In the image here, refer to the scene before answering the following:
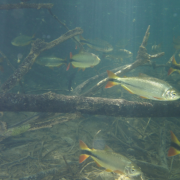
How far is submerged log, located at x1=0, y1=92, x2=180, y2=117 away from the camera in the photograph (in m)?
3.00

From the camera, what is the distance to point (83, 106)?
10.2ft

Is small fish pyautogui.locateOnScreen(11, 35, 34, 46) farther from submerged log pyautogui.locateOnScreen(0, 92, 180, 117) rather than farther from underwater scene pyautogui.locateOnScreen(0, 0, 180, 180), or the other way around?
submerged log pyautogui.locateOnScreen(0, 92, 180, 117)

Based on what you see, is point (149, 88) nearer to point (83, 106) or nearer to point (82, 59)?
point (83, 106)

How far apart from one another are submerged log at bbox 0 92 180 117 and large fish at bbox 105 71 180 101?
795mm

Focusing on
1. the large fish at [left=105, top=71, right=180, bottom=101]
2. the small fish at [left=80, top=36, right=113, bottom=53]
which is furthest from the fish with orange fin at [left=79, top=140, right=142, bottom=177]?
the small fish at [left=80, top=36, right=113, bottom=53]

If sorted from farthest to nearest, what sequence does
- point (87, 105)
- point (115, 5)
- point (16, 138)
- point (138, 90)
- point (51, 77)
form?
1. point (115, 5)
2. point (51, 77)
3. point (16, 138)
4. point (87, 105)
5. point (138, 90)

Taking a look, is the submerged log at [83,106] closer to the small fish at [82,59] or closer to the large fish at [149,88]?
the large fish at [149,88]

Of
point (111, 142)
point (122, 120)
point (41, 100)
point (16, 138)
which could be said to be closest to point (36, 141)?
point (16, 138)

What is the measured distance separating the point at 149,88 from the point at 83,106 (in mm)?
1636

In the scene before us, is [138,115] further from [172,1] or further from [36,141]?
[172,1]

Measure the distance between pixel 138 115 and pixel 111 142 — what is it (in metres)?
1.32

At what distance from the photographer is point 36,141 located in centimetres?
378

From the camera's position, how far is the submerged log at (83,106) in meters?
3.00

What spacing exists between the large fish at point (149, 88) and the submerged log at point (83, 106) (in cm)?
80
